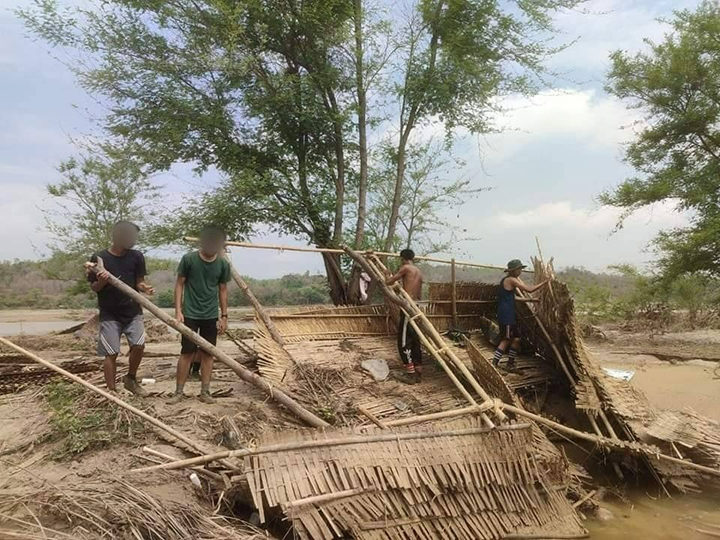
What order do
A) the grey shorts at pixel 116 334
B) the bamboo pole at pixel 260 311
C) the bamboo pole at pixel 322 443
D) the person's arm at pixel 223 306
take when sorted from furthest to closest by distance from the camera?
the bamboo pole at pixel 260 311, the person's arm at pixel 223 306, the grey shorts at pixel 116 334, the bamboo pole at pixel 322 443

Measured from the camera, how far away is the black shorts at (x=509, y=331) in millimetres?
6609

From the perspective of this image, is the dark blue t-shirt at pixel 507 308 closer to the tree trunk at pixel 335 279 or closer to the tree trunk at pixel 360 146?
the tree trunk at pixel 360 146

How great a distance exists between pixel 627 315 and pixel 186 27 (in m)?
16.2

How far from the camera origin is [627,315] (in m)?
18.3

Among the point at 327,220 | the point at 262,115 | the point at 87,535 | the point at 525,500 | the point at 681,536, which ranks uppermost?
the point at 262,115

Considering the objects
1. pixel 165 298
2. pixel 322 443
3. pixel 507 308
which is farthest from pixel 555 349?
pixel 165 298

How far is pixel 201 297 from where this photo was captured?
482cm

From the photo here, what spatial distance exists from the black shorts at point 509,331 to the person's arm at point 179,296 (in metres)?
3.85

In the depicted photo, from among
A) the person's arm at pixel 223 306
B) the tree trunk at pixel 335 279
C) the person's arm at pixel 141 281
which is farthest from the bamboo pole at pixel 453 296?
the person's arm at pixel 141 281

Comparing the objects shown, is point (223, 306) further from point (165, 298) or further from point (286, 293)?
point (286, 293)

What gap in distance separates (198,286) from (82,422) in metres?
1.45

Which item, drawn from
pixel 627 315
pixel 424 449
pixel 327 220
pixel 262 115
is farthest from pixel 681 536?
pixel 627 315

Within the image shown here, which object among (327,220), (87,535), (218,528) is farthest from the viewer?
(327,220)

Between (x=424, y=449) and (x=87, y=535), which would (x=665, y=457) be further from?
(x=87, y=535)
